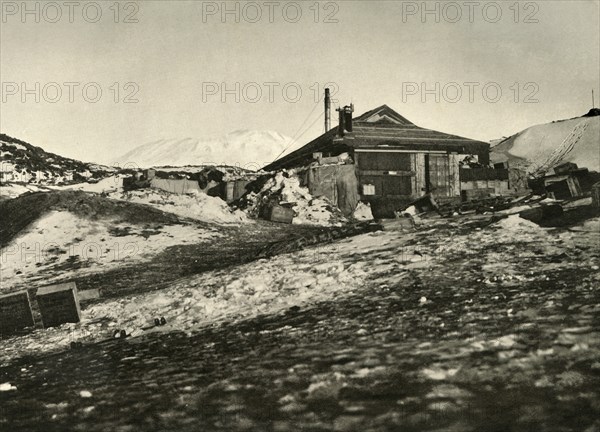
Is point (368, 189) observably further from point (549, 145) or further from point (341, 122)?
point (549, 145)

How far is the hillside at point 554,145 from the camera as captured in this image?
3123cm

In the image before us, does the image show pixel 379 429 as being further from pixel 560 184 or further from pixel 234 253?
pixel 560 184

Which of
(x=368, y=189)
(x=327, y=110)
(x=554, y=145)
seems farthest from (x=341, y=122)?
(x=554, y=145)

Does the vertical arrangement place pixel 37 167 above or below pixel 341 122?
below

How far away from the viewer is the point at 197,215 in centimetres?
1645

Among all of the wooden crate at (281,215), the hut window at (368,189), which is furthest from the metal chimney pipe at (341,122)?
the wooden crate at (281,215)

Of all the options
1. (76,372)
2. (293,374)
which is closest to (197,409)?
(293,374)

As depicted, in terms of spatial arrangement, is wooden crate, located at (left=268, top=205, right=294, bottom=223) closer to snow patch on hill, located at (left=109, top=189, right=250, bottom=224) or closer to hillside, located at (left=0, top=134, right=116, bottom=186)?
snow patch on hill, located at (left=109, top=189, right=250, bottom=224)

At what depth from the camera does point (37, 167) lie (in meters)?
26.8

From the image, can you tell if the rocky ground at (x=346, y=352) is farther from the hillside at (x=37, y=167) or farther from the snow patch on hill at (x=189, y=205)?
the hillside at (x=37, y=167)

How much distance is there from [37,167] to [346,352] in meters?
27.4

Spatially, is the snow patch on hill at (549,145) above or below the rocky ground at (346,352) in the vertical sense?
above

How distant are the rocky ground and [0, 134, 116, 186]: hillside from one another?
69.6 ft

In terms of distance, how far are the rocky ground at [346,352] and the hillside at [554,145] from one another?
2743 centimetres
